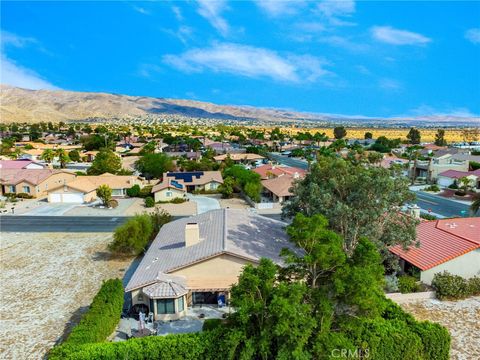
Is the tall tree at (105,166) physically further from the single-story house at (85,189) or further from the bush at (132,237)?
the bush at (132,237)

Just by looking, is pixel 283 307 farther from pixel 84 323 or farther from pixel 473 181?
pixel 473 181

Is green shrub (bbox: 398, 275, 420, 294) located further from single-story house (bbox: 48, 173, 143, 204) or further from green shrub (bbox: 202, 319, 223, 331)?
single-story house (bbox: 48, 173, 143, 204)

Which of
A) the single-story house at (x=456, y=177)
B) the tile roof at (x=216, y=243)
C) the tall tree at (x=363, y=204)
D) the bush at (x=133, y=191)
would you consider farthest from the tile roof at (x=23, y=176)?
the single-story house at (x=456, y=177)

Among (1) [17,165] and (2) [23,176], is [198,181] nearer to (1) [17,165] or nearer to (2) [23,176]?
(2) [23,176]

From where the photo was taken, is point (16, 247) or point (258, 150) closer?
point (16, 247)

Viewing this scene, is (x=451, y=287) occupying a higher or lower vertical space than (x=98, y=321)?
higher

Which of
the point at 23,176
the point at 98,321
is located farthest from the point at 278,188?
the point at 98,321

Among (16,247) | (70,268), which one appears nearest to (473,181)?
(70,268)
